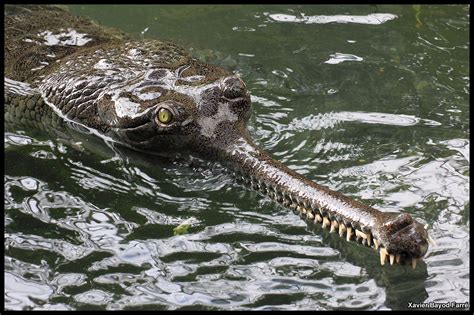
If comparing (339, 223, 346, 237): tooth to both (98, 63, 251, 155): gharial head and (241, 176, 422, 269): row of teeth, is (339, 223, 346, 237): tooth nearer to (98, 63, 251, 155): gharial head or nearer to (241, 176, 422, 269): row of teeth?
(241, 176, 422, 269): row of teeth

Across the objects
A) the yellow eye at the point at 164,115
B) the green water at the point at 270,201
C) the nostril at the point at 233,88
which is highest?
the nostril at the point at 233,88

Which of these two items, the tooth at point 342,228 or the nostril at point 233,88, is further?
the nostril at point 233,88

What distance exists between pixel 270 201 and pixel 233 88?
1001 mm

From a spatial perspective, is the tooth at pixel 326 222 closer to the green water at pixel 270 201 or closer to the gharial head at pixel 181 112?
the green water at pixel 270 201

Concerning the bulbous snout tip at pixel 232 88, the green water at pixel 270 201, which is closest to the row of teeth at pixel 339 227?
the green water at pixel 270 201

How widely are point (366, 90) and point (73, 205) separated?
307 centimetres

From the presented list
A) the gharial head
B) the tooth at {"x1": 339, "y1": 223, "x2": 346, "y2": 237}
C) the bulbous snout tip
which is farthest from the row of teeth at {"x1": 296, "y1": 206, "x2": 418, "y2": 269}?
the bulbous snout tip

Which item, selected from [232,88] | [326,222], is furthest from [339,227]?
[232,88]

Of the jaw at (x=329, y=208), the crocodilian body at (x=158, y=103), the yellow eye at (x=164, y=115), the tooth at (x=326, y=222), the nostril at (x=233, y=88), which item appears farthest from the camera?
the nostril at (x=233, y=88)

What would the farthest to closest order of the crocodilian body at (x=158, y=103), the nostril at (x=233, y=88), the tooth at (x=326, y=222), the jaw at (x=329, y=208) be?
1. the nostril at (x=233, y=88)
2. the tooth at (x=326, y=222)
3. the crocodilian body at (x=158, y=103)
4. the jaw at (x=329, y=208)

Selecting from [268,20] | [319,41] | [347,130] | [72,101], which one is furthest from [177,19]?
[347,130]

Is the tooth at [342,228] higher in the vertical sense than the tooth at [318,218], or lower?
higher

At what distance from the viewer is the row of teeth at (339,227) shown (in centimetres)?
451

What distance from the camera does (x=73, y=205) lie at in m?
5.84
